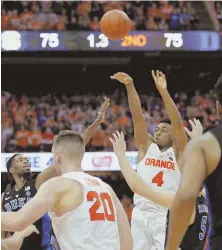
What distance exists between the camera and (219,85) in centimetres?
257

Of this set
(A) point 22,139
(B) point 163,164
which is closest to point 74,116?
(A) point 22,139

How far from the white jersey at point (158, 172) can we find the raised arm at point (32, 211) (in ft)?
9.22

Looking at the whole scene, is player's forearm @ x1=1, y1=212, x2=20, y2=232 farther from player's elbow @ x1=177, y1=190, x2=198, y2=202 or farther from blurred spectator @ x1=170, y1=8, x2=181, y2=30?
blurred spectator @ x1=170, y1=8, x2=181, y2=30

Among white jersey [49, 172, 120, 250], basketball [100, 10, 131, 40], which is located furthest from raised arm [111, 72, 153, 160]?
white jersey [49, 172, 120, 250]

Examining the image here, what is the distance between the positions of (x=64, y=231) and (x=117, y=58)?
14.7m

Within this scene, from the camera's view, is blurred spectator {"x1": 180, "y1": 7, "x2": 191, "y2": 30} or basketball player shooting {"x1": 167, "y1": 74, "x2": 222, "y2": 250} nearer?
basketball player shooting {"x1": 167, "y1": 74, "x2": 222, "y2": 250}

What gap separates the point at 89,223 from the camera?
141 inches

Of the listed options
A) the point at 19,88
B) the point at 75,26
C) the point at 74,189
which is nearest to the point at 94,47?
the point at 75,26

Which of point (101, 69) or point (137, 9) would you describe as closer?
point (137, 9)

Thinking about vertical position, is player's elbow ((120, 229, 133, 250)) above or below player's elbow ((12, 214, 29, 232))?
below

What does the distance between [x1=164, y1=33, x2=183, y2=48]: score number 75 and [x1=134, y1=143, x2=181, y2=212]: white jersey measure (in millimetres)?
10286

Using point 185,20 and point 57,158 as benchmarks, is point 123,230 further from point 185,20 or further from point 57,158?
point 185,20

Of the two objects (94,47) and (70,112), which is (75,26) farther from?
(70,112)

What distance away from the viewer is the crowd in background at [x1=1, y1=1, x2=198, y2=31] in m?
16.6
